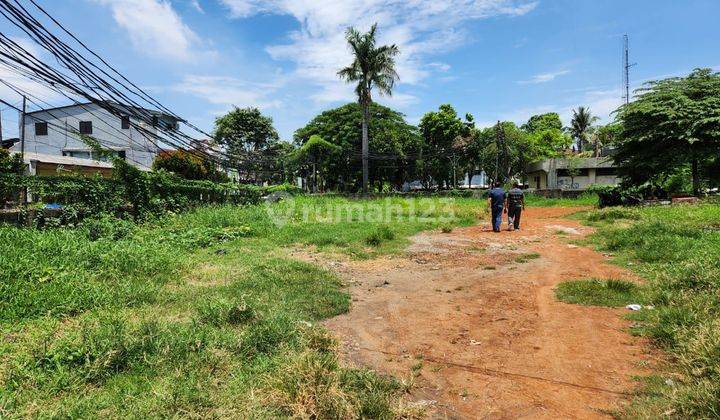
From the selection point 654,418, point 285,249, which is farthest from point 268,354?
point 285,249

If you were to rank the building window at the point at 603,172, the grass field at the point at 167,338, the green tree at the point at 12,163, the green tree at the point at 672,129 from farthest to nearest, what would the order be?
the building window at the point at 603,172, the green tree at the point at 672,129, the green tree at the point at 12,163, the grass field at the point at 167,338

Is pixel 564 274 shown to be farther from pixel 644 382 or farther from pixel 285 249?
pixel 285 249

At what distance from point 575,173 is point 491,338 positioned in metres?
41.4

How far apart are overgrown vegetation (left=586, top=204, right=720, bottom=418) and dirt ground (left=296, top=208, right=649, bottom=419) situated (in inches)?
10.1

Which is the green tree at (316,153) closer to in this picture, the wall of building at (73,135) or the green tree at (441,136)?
Answer: the green tree at (441,136)

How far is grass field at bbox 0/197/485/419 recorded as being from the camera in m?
2.95

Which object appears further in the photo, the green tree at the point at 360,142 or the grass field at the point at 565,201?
the green tree at the point at 360,142

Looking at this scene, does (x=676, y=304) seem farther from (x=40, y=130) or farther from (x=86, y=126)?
(x=40, y=130)

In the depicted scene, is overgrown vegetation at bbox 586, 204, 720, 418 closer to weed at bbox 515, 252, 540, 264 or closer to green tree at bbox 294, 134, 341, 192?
weed at bbox 515, 252, 540, 264

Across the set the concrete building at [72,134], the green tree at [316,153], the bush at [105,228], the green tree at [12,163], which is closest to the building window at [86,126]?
the concrete building at [72,134]

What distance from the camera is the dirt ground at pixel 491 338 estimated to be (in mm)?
3225

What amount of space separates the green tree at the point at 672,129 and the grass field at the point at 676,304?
361 inches

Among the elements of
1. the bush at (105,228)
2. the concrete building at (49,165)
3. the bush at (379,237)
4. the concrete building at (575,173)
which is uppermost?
the concrete building at (575,173)

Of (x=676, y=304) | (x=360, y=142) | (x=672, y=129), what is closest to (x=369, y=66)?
(x=360, y=142)
